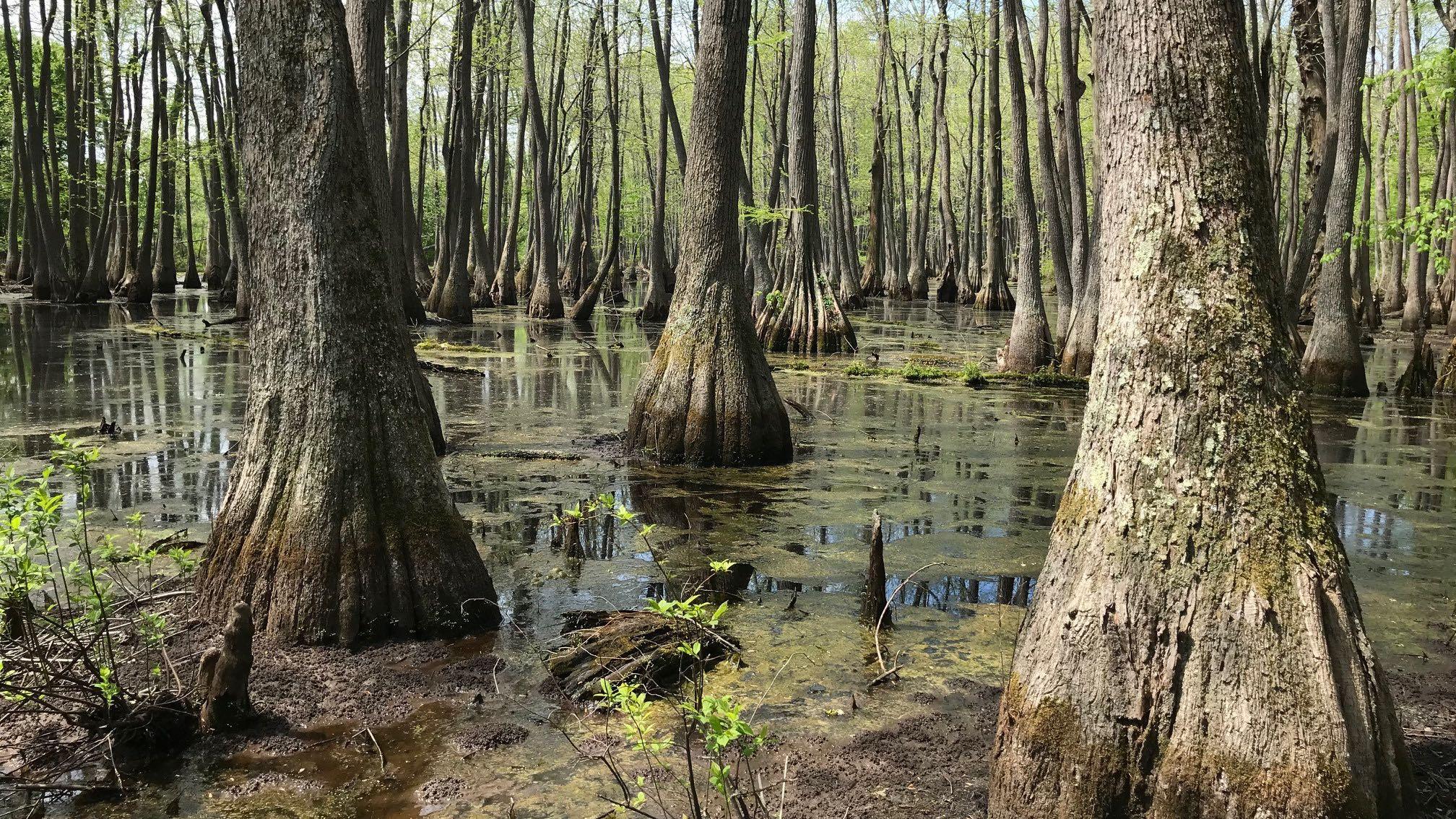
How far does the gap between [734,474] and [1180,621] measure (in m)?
5.19

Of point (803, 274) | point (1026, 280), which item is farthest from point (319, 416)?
point (803, 274)

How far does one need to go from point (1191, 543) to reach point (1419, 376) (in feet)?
41.4

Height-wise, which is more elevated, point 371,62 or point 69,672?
point 371,62

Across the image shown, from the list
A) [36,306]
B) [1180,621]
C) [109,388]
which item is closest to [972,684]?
[1180,621]

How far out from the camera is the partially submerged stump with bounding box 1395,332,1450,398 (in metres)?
12.6

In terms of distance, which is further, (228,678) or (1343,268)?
(1343,268)

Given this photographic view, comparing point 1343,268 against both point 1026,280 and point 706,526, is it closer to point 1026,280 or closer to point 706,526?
point 1026,280

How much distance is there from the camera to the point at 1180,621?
2.56 m

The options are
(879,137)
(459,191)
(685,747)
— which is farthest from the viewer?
(879,137)

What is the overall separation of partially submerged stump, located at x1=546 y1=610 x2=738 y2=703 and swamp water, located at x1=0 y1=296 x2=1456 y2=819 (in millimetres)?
138

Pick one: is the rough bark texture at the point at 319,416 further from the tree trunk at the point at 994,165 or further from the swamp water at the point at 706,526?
the tree trunk at the point at 994,165

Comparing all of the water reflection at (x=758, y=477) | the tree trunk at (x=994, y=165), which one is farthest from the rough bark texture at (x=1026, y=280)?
the tree trunk at (x=994, y=165)

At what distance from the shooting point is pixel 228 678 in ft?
11.2

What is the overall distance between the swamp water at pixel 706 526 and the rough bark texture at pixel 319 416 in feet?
1.51
